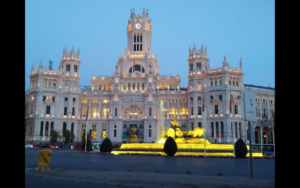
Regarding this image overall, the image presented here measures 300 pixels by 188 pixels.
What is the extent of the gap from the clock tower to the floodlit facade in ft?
30.1

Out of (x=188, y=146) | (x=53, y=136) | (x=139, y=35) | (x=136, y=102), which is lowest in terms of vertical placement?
(x=53, y=136)

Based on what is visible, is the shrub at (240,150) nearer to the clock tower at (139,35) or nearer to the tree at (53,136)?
the tree at (53,136)

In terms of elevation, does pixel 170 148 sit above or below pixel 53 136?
above

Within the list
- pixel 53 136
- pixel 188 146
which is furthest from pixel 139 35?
pixel 188 146

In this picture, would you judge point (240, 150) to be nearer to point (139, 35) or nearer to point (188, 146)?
point (188, 146)

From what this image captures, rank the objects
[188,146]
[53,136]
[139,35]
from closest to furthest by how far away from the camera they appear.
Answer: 1. [188,146]
2. [53,136]
3. [139,35]

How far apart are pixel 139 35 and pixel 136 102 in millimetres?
30557

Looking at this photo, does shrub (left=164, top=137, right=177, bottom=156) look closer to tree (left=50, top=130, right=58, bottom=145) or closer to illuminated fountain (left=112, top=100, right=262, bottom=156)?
illuminated fountain (left=112, top=100, right=262, bottom=156)

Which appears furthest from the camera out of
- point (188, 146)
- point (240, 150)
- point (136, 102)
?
point (136, 102)

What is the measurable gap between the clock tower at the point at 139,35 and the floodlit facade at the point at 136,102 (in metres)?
9.17

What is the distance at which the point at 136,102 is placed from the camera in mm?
99562
